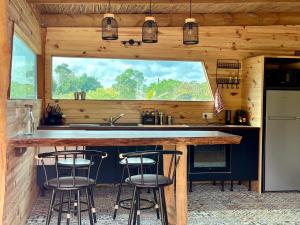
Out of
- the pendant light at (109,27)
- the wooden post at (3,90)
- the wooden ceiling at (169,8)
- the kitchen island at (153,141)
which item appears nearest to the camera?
the wooden post at (3,90)

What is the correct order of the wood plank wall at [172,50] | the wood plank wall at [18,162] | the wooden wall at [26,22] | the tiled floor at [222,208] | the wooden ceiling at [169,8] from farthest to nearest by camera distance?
the wood plank wall at [172,50], the wooden ceiling at [169,8], the tiled floor at [222,208], the wooden wall at [26,22], the wood plank wall at [18,162]

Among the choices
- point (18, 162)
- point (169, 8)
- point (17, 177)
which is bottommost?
point (17, 177)

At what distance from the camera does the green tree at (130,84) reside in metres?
5.99

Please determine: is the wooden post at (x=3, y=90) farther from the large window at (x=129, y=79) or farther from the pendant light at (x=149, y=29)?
the large window at (x=129, y=79)

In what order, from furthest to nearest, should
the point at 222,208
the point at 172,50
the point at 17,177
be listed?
1. the point at 172,50
2. the point at 222,208
3. the point at 17,177

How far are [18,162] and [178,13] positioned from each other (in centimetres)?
321

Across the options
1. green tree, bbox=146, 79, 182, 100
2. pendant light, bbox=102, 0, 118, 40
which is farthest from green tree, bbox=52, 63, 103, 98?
pendant light, bbox=102, 0, 118, 40

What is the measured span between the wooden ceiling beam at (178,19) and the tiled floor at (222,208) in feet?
7.66

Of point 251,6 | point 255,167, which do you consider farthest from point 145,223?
point 251,6

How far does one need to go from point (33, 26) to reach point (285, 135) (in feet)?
11.8

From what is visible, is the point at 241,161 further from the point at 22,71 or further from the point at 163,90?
the point at 22,71

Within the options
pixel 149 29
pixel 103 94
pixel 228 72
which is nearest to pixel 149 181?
pixel 149 29

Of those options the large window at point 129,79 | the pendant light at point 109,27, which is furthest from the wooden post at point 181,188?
the large window at point 129,79

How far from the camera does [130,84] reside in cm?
602
